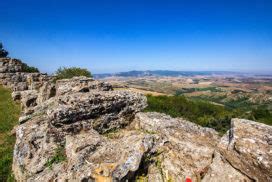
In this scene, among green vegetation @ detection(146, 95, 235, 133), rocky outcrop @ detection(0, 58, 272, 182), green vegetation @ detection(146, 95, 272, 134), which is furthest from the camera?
green vegetation @ detection(146, 95, 272, 134)

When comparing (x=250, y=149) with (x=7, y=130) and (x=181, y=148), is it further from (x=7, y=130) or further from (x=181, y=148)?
(x=7, y=130)

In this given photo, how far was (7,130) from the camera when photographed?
81.0ft

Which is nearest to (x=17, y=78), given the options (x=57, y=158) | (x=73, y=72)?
(x=73, y=72)

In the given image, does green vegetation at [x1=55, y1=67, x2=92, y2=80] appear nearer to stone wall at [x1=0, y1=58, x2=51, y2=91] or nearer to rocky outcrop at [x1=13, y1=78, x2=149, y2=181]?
stone wall at [x1=0, y1=58, x2=51, y2=91]

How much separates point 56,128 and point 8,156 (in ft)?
26.0

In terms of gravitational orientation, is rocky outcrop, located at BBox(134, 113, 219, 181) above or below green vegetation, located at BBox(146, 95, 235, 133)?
above

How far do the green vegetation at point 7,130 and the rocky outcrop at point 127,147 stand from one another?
228 centimetres

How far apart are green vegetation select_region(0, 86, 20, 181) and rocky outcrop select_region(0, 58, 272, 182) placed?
2.28 meters

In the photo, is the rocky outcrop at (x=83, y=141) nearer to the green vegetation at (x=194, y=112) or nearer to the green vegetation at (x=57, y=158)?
the green vegetation at (x=57, y=158)

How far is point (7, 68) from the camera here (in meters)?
63.4

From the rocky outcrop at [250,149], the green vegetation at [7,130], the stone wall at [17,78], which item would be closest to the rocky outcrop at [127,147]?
the rocky outcrop at [250,149]

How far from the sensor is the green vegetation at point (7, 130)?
16094mm

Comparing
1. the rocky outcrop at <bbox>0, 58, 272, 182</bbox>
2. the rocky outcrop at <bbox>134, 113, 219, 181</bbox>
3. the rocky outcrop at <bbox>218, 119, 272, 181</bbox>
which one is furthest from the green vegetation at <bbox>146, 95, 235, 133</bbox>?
the rocky outcrop at <bbox>218, 119, 272, 181</bbox>

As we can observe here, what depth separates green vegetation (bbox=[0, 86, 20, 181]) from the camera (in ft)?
52.8
